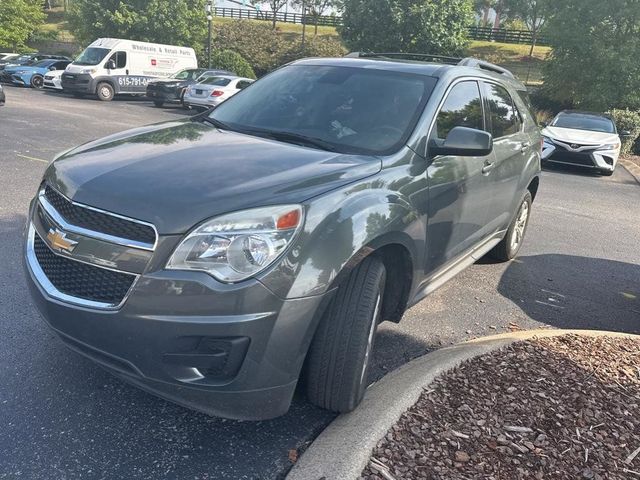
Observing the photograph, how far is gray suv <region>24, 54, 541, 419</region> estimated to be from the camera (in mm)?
2238

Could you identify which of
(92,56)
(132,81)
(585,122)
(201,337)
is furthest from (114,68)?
(201,337)

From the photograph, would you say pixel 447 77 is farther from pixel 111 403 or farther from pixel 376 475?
pixel 111 403

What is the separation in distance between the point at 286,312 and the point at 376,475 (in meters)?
0.76

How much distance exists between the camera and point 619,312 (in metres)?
4.84

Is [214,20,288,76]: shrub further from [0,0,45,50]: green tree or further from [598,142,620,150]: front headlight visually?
[598,142,620,150]: front headlight

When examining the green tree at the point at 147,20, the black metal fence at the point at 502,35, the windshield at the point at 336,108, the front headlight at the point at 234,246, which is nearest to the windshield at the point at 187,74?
the green tree at the point at 147,20

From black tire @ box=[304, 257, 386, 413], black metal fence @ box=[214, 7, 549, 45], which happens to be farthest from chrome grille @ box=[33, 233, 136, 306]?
black metal fence @ box=[214, 7, 549, 45]

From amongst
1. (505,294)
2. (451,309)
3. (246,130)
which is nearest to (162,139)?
(246,130)

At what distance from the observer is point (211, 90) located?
20422mm

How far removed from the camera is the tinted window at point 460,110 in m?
3.57

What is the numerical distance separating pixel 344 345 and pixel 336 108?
165cm

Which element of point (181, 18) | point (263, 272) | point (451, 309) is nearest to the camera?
point (263, 272)

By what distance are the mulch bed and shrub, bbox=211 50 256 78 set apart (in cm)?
3024

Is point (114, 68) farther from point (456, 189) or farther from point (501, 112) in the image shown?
point (456, 189)
